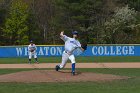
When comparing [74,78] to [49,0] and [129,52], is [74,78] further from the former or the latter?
[49,0]

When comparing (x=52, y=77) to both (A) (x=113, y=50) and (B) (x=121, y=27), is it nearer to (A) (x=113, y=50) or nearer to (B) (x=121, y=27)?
(A) (x=113, y=50)

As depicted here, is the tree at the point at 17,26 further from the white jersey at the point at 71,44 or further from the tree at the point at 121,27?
the white jersey at the point at 71,44

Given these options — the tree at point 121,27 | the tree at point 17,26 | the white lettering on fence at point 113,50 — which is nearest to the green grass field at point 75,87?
the white lettering on fence at point 113,50

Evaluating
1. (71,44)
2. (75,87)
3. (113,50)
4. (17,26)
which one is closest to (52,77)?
(71,44)

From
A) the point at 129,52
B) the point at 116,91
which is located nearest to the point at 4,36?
the point at 129,52

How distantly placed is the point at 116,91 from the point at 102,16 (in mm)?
44863

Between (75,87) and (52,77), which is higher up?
(75,87)

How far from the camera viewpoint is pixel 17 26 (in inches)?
2154

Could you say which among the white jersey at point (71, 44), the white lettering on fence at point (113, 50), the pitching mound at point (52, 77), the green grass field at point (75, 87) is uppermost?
the white jersey at point (71, 44)

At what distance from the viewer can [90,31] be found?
55.6 metres

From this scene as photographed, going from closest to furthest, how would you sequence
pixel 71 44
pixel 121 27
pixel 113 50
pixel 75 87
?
pixel 75 87, pixel 71 44, pixel 113 50, pixel 121 27

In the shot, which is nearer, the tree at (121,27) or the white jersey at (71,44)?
the white jersey at (71,44)

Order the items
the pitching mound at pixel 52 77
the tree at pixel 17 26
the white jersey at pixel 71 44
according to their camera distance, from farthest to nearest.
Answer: the tree at pixel 17 26
the white jersey at pixel 71 44
the pitching mound at pixel 52 77

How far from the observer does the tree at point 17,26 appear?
5458 cm
